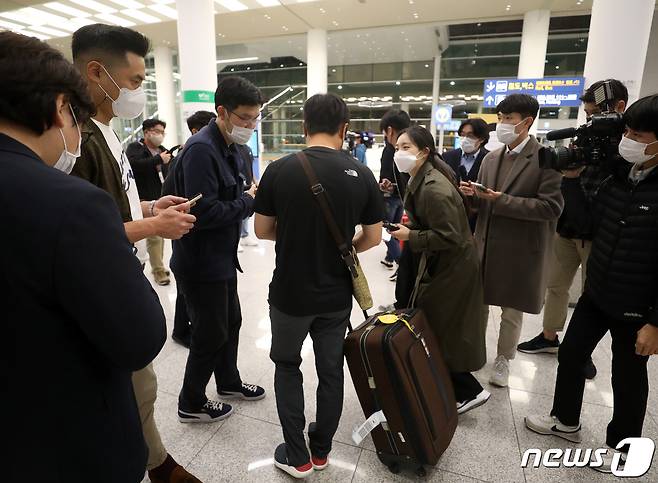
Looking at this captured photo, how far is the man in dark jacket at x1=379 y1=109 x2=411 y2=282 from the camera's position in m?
3.37

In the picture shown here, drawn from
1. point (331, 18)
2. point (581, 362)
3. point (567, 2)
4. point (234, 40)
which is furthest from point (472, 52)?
point (581, 362)

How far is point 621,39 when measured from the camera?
13.0 feet

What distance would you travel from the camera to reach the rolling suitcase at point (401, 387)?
1.49 meters

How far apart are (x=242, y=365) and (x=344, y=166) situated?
1686 millimetres

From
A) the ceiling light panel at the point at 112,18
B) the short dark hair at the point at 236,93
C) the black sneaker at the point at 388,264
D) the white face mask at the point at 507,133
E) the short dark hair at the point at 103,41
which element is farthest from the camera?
the ceiling light panel at the point at 112,18

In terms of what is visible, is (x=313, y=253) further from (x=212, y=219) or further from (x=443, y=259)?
(x=443, y=259)

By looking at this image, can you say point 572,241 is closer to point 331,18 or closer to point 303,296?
point 303,296

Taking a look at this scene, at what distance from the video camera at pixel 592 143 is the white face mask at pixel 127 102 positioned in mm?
1726

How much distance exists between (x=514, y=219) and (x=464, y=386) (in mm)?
969

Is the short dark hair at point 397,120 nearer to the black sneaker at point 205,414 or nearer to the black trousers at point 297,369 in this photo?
the black trousers at point 297,369

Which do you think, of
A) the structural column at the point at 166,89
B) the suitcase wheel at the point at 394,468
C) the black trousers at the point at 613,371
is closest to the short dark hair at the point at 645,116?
the black trousers at the point at 613,371

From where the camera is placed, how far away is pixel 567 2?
846cm

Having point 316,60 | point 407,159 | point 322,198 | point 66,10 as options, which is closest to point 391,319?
point 322,198

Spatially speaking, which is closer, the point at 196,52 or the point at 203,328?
the point at 203,328
